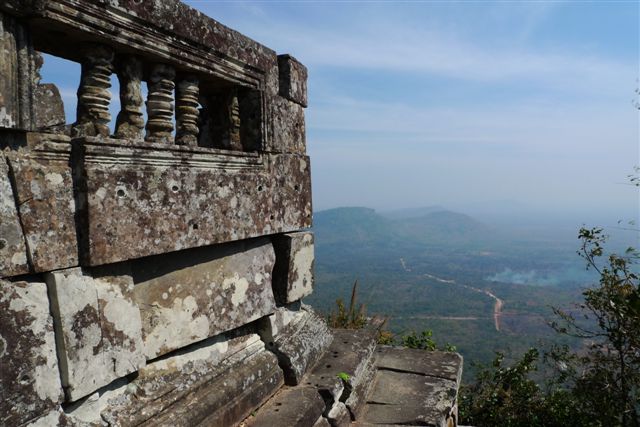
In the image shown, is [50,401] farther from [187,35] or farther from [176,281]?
[187,35]

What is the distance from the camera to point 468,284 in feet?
400

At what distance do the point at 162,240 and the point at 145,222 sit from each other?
0.15 m

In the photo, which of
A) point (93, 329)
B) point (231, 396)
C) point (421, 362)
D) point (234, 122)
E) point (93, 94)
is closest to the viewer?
point (93, 329)

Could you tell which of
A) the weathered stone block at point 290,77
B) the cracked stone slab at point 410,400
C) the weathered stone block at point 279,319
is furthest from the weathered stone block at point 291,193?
the cracked stone slab at point 410,400

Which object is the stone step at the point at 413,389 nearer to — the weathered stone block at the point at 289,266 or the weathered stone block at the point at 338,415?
the weathered stone block at the point at 338,415

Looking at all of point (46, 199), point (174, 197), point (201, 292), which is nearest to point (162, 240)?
point (174, 197)

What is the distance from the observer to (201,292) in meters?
2.96

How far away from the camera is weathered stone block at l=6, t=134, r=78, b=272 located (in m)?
1.95

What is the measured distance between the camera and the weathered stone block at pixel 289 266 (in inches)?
148

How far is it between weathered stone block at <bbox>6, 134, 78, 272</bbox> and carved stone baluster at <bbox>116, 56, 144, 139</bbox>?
0.42 m

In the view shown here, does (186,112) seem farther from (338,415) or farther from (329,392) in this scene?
(338,415)

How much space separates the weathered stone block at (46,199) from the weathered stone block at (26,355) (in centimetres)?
14

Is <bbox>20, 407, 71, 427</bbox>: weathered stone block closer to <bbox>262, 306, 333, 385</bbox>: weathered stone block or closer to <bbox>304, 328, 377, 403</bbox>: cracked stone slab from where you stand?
<bbox>262, 306, 333, 385</bbox>: weathered stone block

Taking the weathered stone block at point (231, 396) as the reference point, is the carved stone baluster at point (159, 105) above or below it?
above
